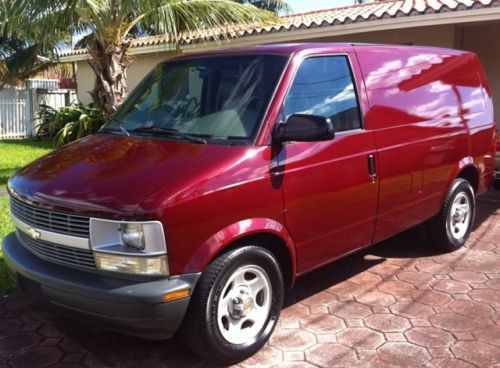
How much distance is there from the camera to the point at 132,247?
3062 millimetres

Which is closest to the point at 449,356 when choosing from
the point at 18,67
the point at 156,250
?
the point at 156,250

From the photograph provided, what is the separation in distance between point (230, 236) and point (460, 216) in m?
3.40

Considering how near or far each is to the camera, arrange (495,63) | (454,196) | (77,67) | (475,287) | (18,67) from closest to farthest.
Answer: (475,287)
(454,196)
(495,63)
(18,67)
(77,67)

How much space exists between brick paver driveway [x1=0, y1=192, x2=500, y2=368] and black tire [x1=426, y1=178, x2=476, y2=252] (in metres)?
0.38

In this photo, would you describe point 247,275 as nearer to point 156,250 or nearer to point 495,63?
point 156,250

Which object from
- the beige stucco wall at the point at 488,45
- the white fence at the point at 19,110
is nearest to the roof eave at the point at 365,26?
the beige stucco wall at the point at 488,45

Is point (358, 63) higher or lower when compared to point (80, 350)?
higher

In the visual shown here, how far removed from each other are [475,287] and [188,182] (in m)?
2.92

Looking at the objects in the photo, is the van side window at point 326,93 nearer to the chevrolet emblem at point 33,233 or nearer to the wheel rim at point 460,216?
the chevrolet emblem at point 33,233

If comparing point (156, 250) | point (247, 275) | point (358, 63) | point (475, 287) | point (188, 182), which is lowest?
point (475, 287)

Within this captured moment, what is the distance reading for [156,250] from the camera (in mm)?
3045

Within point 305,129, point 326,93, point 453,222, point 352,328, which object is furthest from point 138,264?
point 453,222

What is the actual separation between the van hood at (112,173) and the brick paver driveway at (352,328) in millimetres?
1024

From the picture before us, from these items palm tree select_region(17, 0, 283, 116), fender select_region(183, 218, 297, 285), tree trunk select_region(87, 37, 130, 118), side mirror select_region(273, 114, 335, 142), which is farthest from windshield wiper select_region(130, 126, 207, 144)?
tree trunk select_region(87, 37, 130, 118)
